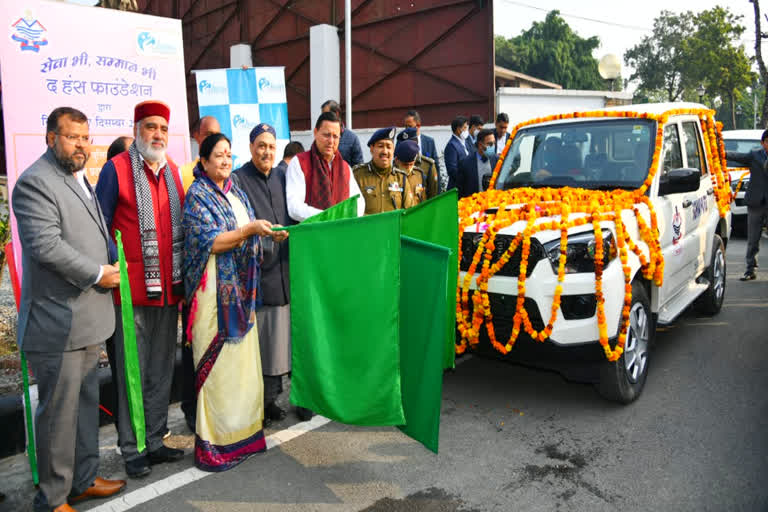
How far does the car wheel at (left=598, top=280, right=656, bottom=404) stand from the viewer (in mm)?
4117

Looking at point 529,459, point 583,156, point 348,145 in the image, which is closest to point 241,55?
point 348,145

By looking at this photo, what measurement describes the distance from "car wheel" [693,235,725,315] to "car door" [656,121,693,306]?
881 mm

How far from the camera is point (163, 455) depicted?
3668 mm

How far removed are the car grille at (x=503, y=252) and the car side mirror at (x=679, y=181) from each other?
1369 mm

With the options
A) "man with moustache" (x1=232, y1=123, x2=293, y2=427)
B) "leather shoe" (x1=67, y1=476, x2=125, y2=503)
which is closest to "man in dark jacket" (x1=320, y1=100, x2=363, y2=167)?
"man with moustache" (x1=232, y1=123, x2=293, y2=427)

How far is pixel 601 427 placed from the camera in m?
4.01

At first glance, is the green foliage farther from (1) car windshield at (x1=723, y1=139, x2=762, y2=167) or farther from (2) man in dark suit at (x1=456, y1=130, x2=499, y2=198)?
(2) man in dark suit at (x1=456, y1=130, x2=499, y2=198)

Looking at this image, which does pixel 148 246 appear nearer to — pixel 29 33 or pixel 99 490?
pixel 99 490

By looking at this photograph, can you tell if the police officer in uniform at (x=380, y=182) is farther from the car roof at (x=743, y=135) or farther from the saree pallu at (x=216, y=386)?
the car roof at (x=743, y=135)

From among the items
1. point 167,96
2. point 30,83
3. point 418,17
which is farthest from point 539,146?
point 418,17

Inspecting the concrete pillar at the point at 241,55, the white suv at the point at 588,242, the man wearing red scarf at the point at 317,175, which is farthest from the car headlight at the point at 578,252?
the concrete pillar at the point at 241,55

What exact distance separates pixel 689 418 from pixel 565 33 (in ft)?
198

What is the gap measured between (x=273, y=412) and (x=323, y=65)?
641 inches

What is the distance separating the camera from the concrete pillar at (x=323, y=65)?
1891 centimetres
